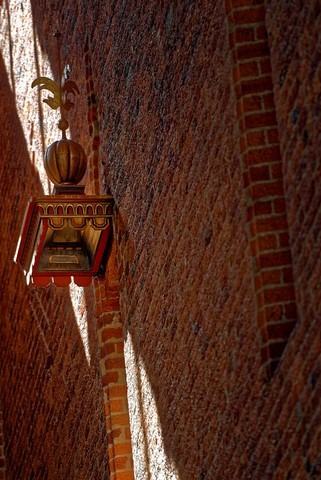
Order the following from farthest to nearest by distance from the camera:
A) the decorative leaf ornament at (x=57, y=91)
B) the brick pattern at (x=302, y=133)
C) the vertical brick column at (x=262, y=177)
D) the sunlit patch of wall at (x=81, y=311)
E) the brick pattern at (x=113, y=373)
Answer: the sunlit patch of wall at (x=81, y=311) → the decorative leaf ornament at (x=57, y=91) → the brick pattern at (x=113, y=373) → the vertical brick column at (x=262, y=177) → the brick pattern at (x=302, y=133)

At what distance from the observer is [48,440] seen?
1184cm

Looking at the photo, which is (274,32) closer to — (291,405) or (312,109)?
(312,109)

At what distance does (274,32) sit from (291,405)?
172 centimetres

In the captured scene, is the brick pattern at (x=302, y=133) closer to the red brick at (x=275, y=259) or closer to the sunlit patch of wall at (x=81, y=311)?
the red brick at (x=275, y=259)

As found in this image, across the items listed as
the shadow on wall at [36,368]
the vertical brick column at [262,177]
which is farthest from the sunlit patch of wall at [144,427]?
the vertical brick column at [262,177]

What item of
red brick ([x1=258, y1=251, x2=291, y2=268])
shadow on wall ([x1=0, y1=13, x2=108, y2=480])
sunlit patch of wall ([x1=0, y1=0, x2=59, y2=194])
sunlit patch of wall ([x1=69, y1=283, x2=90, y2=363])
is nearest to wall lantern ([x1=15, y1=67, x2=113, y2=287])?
shadow on wall ([x1=0, y1=13, x2=108, y2=480])

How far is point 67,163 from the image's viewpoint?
9375 millimetres

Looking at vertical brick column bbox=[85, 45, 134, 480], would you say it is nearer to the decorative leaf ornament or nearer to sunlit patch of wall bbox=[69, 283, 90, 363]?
sunlit patch of wall bbox=[69, 283, 90, 363]

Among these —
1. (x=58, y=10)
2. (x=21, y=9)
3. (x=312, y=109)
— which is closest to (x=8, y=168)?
(x=21, y=9)

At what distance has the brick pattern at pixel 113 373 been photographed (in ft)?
30.0

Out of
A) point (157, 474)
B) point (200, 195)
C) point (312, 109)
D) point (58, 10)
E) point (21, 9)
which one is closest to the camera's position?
point (312, 109)

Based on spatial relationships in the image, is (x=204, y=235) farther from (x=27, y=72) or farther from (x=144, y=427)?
(x=27, y=72)

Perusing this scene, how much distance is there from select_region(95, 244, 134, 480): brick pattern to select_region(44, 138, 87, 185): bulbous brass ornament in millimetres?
559

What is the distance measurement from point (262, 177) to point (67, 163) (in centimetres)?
301
